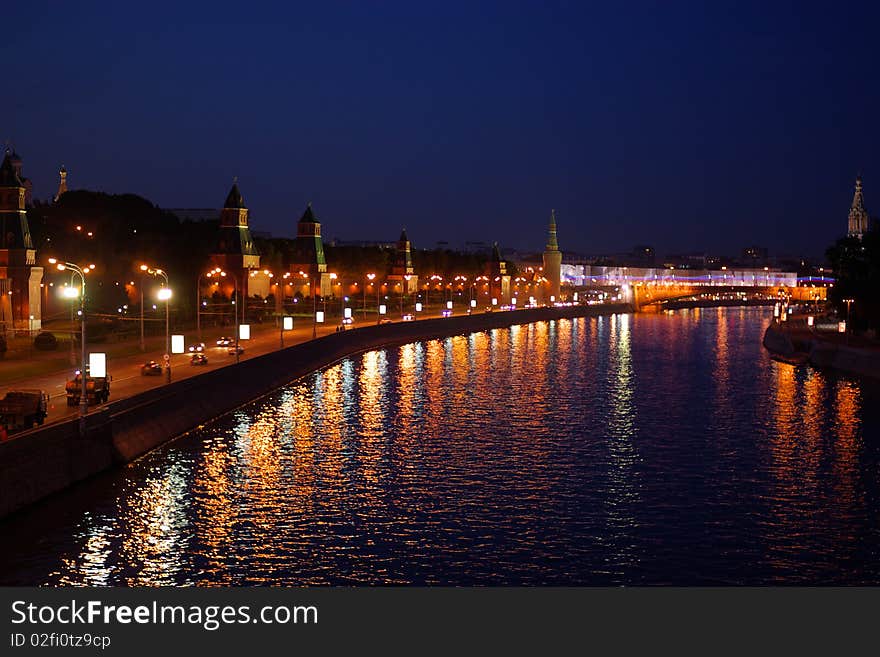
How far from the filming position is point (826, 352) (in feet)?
279

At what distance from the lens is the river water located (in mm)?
28156

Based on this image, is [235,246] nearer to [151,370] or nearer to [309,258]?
[309,258]

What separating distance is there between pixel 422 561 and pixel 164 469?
1459cm

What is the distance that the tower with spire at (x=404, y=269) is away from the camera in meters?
189

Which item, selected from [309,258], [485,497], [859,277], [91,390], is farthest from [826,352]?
[309,258]

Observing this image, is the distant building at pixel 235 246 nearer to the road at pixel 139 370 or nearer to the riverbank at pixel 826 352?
the road at pixel 139 370

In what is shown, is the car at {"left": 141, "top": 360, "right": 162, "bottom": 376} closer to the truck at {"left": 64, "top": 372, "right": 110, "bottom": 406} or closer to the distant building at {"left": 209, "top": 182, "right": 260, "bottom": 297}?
the truck at {"left": 64, "top": 372, "right": 110, "bottom": 406}

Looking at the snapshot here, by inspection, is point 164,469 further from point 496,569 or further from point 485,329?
point 485,329

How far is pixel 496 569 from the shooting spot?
27.9m

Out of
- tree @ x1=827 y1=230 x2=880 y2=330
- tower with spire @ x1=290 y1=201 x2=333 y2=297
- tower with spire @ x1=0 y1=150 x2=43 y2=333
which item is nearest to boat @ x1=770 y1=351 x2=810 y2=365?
tree @ x1=827 y1=230 x2=880 y2=330

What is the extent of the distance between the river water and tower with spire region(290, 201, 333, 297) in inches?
3751

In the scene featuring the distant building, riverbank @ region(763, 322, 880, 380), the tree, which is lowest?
riverbank @ region(763, 322, 880, 380)

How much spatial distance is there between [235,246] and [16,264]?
5849cm
